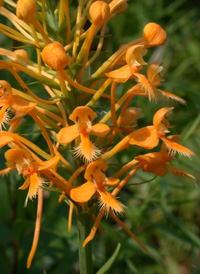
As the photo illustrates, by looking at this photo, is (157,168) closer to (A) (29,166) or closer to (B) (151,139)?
(B) (151,139)

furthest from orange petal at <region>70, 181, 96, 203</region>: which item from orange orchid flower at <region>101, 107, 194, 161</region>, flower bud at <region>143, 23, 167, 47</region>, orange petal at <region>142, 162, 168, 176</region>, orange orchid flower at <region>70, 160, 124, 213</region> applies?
flower bud at <region>143, 23, 167, 47</region>

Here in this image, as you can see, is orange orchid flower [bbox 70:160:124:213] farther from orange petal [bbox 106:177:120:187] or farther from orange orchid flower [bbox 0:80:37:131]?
orange orchid flower [bbox 0:80:37:131]

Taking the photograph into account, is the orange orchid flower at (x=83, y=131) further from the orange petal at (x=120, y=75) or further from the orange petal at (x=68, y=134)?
the orange petal at (x=120, y=75)

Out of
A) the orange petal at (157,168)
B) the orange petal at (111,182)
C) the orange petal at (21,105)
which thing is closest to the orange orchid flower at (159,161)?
the orange petal at (157,168)

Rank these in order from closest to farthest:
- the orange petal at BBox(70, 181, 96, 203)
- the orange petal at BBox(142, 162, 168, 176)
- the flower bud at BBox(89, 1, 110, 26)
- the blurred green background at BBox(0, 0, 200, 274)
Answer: the orange petal at BBox(70, 181, 96, 203) < the flower bud at BBox(89, 1, 110, 26) < the orange petal at BBox(142, 162, 168, 176) < the blurred green background at BBox(0, 0, 200, 274)

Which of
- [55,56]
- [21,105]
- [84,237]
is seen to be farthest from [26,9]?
[84,237]

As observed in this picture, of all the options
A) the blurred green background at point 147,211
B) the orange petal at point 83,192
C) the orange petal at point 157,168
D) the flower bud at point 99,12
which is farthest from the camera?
the blurred green background at point 147,211
